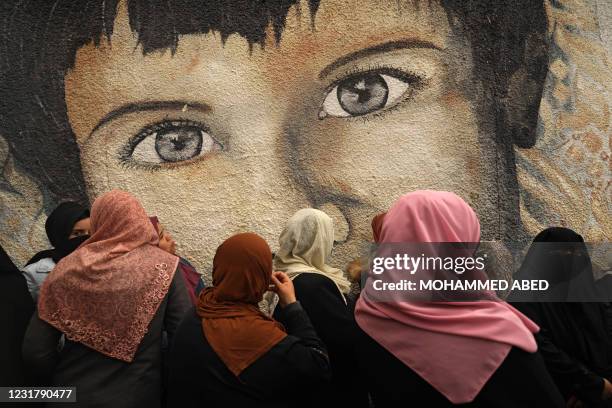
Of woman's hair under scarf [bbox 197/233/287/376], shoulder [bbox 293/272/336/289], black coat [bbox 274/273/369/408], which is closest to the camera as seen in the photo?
woman's hair under scarf [bbox 197/233/287/376]

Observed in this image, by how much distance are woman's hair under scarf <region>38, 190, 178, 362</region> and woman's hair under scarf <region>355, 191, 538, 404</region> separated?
81 cm

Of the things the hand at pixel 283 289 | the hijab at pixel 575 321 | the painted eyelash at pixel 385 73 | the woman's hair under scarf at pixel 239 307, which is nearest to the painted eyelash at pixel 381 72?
the painted eyelash at pixel 385 73

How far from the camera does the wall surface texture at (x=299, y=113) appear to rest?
12.9 ft

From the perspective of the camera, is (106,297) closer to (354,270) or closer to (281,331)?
(281,331)

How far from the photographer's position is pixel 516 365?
1823mm

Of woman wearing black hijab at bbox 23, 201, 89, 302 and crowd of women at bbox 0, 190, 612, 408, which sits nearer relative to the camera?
crowd of women at bbox 0, 190, 612, 408

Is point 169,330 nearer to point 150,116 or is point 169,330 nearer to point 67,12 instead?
point 150,116

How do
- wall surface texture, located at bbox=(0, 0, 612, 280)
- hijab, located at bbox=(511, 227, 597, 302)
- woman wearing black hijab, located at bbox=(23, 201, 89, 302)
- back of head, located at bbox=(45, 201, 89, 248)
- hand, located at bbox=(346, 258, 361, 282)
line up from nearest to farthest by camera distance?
hijab, located at bbox=(511, 227, 597, 302) < woman wearing black hijab, located at bbox=(23, 201, 89, 302) < back of head, located at bbox=(45, 201, 89, 248) < hand, located at bbox=(346, 258, 361, 282) < wall surface texture, located at bbox=(0, 0, 612, 280)

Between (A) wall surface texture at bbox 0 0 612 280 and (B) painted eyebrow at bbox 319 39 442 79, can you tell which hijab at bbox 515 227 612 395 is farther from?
(B) painted eyebrow at bbox 319 39 442 79

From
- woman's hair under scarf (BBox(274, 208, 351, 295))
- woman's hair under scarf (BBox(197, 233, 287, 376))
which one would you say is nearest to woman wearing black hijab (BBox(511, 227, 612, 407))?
woman's hair under scarf (BBox(274, 208, 351, 295))

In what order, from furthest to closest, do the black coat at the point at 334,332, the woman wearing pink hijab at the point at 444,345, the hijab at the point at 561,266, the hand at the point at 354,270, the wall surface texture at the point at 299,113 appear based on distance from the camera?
the wall surface texture at the point at 299,113 < the hand at the point at 354,270 < the hijab at the point at 561,266 < the black coat at the point at 334,332 < the woman wearing pink hijab at the point at 444,345

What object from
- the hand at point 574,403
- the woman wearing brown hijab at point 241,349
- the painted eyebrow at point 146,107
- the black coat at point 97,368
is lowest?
the hand at point 574,403

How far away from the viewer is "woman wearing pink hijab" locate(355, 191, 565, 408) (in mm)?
1822

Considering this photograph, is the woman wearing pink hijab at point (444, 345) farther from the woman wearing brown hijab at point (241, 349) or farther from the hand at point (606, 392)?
the hand at point (606, 392)
